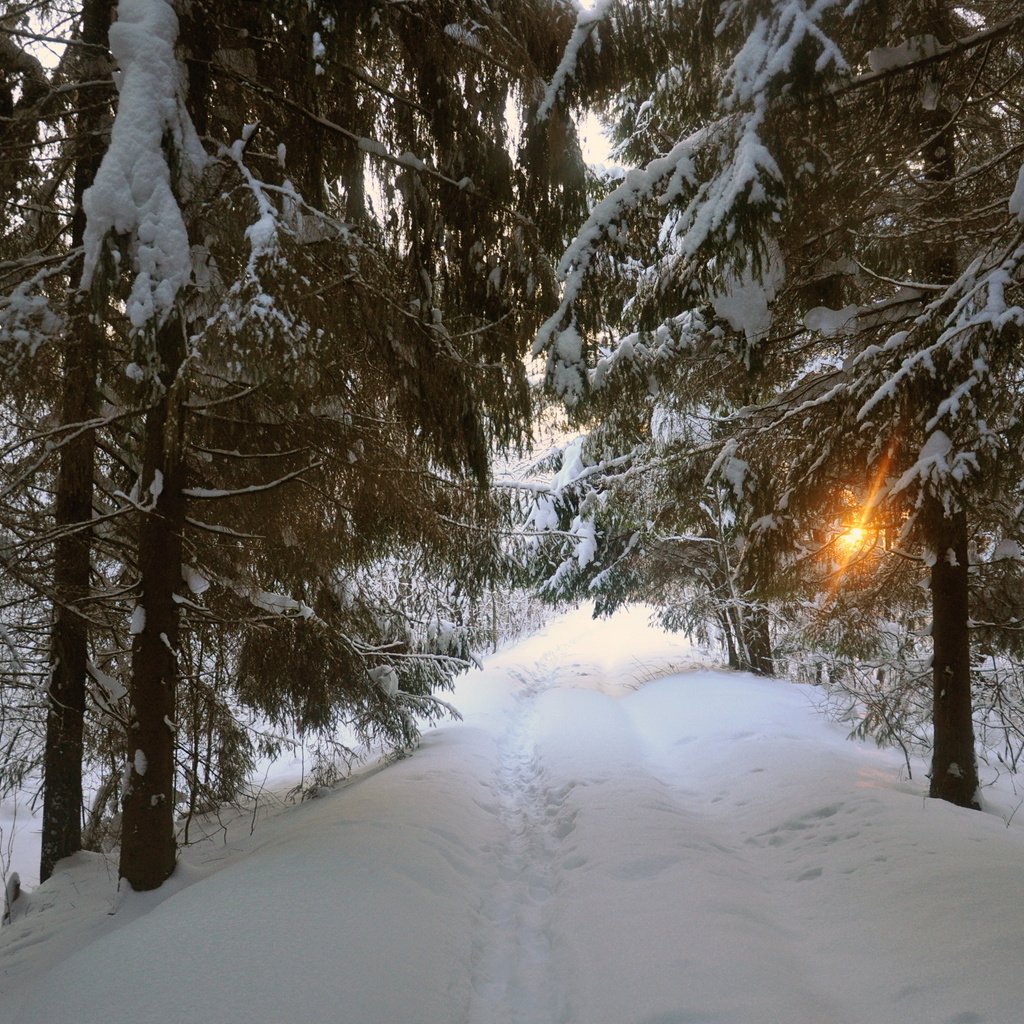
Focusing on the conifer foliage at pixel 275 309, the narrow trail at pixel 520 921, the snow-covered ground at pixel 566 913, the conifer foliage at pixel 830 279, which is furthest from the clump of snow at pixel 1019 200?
the narrow trail at pixel 520 921

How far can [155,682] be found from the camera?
4242mm

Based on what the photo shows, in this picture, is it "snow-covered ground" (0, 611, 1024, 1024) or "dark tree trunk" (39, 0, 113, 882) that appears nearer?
"snow-covered ground" (0, 611, 1024, 1024)

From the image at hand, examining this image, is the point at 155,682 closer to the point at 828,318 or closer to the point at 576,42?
the point at 576,42

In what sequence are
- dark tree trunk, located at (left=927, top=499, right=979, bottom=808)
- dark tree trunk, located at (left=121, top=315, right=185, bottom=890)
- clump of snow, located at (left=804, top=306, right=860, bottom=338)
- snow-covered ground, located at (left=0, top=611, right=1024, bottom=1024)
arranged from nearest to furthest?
snow-covered ground, located at (left=0, top=611, right=1024, bottom=1024) < dark tree trunk, located at (left=121, top=315, right=185, bottom=890) < clump of snow, located at (left=804, top=306, right=860, bottom=338) < dark tree trunk, located at (left=927, top=499, right=979, bottom=808)

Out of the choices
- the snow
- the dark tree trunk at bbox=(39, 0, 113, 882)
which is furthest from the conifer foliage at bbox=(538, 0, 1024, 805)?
the dark tree trunk at bbox=(39, 0, 113, 882)

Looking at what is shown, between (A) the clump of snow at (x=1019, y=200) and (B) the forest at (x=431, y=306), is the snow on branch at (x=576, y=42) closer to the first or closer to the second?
(B) the forest at (x=431, y=306)

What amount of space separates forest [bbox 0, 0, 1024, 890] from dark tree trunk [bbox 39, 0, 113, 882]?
3cm

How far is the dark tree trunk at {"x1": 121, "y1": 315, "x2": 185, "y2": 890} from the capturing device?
4.16m

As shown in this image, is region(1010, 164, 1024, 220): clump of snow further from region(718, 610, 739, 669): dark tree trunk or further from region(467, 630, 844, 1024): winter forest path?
region(718, 610, 739, 669): dark tree trunk

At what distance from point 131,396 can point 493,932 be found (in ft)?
13.6

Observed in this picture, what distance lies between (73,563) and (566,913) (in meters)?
4.30

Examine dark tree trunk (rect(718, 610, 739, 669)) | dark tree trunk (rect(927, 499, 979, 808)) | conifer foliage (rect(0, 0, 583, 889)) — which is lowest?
dark tree trunk (rect(718, 610, 739, 669))

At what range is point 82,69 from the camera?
4477mm

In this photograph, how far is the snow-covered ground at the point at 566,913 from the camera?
2902 millimetres
